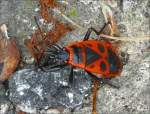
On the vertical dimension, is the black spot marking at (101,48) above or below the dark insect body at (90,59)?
above

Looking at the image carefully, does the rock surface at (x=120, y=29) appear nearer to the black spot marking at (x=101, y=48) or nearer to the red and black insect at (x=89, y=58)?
the red and black insect at (x=89, y=58)

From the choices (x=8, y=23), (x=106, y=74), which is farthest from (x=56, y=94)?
(x=8, y=23)

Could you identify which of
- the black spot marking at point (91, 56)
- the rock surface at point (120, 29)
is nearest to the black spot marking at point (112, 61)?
the black spot marking at point (91, 56)

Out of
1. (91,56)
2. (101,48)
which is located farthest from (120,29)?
(91,56)

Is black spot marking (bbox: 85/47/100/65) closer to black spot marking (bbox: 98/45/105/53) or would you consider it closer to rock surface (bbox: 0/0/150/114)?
black spot marking (bbox: 98/45/105/53)

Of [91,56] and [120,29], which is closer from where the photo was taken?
[91,56]

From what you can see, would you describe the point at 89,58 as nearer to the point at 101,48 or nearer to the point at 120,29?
the point at 101,48

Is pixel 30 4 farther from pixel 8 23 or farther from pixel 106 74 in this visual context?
pixel 106 74

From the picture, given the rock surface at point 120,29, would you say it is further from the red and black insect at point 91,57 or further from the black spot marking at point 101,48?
the black spot marking at point 101,48

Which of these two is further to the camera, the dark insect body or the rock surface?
the rock surface

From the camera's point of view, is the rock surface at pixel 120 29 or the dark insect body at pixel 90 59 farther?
the rock surface at pixel 120 29

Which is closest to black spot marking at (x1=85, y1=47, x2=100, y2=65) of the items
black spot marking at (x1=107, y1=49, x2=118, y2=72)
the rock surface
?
black spot marking at (x1=107, y1=49, x2=118, y2=72)

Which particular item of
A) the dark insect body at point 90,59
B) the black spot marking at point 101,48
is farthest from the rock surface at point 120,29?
the black spot marking at point 101,48
